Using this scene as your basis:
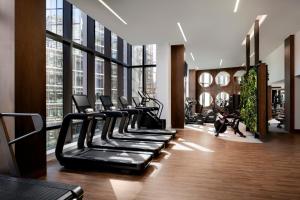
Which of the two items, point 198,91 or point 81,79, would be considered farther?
point 198,91

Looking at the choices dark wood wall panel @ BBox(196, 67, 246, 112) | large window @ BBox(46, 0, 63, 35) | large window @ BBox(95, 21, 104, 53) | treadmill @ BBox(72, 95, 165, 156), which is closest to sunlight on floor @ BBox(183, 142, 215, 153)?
treadmill @ BBox(72, 95, 165, 156)

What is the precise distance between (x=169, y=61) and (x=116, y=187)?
6931 millimetres

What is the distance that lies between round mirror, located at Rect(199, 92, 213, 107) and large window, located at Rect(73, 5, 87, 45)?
40.1 ft

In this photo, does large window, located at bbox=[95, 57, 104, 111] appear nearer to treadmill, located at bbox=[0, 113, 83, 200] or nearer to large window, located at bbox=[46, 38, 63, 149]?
large window, located at bbox=[46, 38, 63, 149]

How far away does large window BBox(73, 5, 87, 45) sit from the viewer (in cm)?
628

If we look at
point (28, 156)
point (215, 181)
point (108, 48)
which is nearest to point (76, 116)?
point (28, 156)

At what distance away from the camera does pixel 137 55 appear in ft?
33.6

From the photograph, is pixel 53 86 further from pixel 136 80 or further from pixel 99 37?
pixel 136 80

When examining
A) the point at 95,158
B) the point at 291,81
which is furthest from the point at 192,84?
the point at 95,158

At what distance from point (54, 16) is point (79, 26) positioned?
1043mm

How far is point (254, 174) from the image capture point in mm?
3836

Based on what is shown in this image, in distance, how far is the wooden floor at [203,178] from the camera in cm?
302

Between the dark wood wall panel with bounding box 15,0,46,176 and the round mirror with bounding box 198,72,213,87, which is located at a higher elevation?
the round mirror with bounding box 198,72,213,87

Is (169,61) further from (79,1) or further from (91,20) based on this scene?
(79,1)
